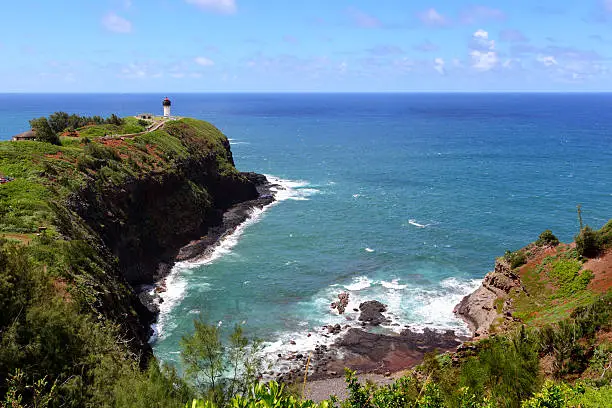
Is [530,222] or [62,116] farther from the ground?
[62,116]

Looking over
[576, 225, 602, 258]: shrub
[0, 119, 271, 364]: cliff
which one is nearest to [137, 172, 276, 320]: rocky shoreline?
[0, 119, 271, 364]: cliff

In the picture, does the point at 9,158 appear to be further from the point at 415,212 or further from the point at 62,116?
the point at 415,212

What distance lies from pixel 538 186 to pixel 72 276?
97208 millimetres

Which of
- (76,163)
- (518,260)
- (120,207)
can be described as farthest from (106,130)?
(518,260)

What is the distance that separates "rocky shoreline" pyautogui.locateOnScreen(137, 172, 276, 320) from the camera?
175 ft

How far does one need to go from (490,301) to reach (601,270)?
37.5 ft

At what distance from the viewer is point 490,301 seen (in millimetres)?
47938

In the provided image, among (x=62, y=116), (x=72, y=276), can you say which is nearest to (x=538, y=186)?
(x=72, y=276)

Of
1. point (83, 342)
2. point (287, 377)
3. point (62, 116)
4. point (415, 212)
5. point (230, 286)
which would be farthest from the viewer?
point (62, 116)

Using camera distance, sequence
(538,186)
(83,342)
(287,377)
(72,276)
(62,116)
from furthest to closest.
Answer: (538,186) → (62,116) → (287,377) → (72,276) → (83,342)

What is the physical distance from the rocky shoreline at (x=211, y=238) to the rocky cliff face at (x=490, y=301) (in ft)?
112

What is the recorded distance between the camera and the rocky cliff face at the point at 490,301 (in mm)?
44213

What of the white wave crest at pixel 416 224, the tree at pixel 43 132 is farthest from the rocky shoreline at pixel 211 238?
the white wave crest at pixel 416 224

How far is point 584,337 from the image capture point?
95.7 feet
